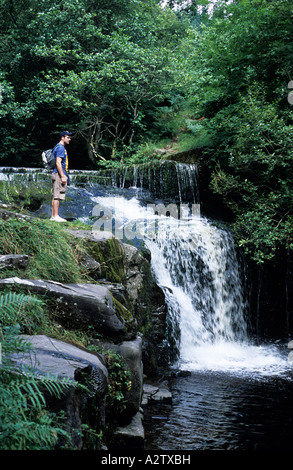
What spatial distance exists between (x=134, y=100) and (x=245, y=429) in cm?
1661

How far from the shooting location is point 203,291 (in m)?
9.54

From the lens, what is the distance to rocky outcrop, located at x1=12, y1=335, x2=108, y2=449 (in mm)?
2426

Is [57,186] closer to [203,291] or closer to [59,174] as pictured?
[59,174]

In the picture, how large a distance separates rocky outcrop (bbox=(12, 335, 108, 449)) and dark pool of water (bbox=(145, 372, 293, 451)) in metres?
1.56

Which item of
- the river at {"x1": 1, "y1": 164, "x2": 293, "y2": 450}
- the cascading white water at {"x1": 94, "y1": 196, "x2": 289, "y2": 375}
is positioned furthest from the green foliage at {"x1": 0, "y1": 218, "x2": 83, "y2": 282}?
the cascading white water at {"x1": 94, "y1": 196, "x2": 289, "y2": 375}

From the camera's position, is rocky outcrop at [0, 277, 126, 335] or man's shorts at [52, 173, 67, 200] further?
man's shorts at [52, 173, 67, 200]

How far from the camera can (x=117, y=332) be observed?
4203mm

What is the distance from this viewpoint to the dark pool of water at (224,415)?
13.9 ft

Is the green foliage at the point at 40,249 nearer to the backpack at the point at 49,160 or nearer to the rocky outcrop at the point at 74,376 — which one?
the rocky outcrop at the point at 74,376

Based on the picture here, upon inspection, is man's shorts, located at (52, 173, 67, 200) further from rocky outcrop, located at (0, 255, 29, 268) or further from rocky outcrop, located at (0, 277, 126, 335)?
rocky outcrop, located at (0, 277, 126, 335)

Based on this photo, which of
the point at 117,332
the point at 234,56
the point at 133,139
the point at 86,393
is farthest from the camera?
the point at 133,139

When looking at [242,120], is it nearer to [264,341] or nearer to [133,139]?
[264,341]

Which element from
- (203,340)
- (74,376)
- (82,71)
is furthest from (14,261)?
(82,71)

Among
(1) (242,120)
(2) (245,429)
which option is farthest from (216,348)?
(1) (242,120)
